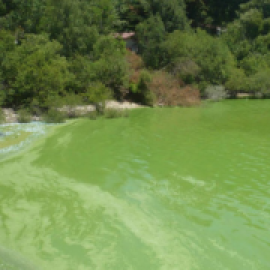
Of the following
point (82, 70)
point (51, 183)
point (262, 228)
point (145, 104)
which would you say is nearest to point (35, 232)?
point (51, 183)

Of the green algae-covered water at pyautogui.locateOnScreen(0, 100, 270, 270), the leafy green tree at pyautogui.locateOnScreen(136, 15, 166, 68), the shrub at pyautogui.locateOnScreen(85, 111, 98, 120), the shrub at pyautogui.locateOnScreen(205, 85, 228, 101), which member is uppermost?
the leafy green tree at pyautogui.locateOnScreen(136, 15, 166, 68)

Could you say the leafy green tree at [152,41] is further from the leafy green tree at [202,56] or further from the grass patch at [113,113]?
the grass patch at [113,113]

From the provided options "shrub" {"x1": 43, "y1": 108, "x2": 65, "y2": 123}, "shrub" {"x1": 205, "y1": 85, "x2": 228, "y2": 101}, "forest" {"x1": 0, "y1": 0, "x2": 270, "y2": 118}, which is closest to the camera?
"shrub" {"x1": 43, "y1": 108, "x2": 65, "y2": 123}

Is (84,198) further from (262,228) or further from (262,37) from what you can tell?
(262,37)

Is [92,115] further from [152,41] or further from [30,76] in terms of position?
[152,41]

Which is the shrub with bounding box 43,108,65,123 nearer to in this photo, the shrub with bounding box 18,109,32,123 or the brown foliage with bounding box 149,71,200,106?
the shrub with bounding box 18,109,32,123

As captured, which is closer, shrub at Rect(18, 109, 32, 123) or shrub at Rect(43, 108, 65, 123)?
shrub at Rect(18, 109, 32, 123)

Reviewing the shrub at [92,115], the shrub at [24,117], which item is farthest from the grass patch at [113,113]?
the shrub at [24,117]

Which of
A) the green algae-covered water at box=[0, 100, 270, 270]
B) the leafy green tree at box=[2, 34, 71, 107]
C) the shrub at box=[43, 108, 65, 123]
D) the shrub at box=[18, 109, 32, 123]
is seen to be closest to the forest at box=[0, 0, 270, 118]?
the leafy green tree at box=[2, 34, 71, 107]
